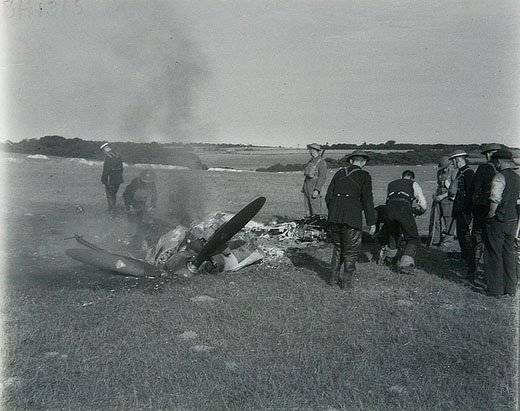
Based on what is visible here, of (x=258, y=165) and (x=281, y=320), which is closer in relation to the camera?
(x=281, y=320)

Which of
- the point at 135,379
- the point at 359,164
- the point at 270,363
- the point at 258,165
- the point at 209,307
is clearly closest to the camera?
the point at 135,379

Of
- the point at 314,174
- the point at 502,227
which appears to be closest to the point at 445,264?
the point at 502,227

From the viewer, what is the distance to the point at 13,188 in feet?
74.6

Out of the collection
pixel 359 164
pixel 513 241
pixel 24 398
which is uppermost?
pixel 359 164

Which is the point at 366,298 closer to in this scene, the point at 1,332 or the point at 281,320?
the point at 281,320

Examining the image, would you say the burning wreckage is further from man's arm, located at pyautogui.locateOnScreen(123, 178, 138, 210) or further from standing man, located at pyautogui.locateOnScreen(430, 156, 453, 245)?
standing man, located at pyautogui.locateOnScreen(430, 156, 453, 245)

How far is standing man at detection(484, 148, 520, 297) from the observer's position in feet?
25.7

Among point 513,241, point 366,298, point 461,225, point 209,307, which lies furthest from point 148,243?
point 513,241

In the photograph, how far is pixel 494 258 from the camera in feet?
26.5

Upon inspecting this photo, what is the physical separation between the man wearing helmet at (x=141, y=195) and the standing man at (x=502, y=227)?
866cm

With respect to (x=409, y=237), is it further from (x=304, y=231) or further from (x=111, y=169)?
(x=111, y=169)

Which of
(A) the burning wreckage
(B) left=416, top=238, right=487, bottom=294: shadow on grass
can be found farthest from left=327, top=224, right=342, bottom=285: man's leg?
(B) left=416, top=238, right=487, bottom=294: shadow on grass

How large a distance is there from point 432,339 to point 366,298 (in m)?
1.68

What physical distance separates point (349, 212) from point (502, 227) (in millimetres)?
2270
